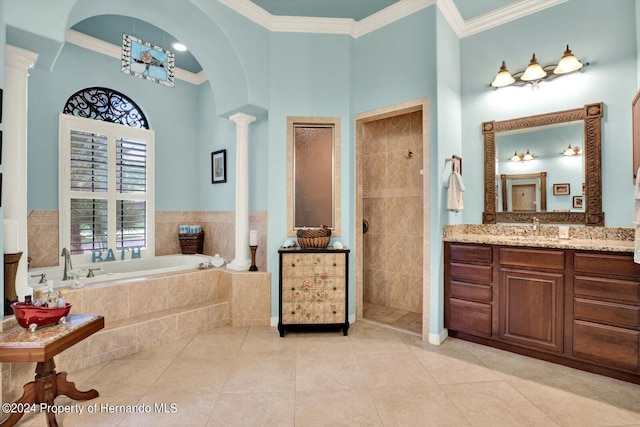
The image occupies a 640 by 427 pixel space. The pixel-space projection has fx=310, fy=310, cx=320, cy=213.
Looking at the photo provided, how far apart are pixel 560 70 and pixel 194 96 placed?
451cm

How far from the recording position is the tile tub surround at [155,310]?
2330 mm

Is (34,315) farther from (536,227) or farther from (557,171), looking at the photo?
(557,171)

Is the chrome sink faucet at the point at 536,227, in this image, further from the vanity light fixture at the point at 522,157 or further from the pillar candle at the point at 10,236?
the pillar candle at the point at 10,236

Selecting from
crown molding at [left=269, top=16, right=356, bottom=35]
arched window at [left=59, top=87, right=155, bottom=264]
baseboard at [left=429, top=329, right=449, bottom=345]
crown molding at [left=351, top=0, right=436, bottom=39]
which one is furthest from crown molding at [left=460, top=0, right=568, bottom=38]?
arched window at [left=59, top=87, right=155, bottom=264]

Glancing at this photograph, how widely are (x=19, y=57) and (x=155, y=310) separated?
2210 millimetres

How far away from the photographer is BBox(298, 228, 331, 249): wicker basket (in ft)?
10.1

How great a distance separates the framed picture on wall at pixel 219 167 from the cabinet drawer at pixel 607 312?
399cm

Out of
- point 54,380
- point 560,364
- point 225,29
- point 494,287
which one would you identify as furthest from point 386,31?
point 54,380

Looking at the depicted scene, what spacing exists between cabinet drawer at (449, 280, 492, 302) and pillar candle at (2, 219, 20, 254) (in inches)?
131

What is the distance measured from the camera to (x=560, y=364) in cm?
245

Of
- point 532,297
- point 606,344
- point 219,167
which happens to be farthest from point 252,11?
point 606,344

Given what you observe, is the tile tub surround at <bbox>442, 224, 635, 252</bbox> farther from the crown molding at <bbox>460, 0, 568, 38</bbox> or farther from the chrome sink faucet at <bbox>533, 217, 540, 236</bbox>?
the crown molding at <bbox>460, 0, 568, 38</bbox>

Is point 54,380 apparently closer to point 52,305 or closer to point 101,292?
point 52,305

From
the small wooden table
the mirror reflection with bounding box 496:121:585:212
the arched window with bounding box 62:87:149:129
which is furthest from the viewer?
the arched window with bounding box 62:87:149:129
